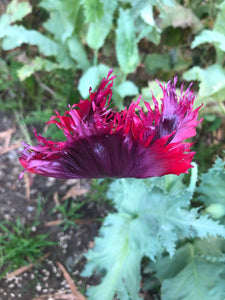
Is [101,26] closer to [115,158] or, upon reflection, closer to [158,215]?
[158,215]

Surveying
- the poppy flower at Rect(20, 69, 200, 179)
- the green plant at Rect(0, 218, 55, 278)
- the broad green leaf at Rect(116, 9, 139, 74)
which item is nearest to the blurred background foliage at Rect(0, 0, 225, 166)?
the broad green leaf at Rect(116, 9, 139, 74)

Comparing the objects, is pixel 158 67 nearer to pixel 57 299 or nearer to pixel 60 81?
pixel 60 81

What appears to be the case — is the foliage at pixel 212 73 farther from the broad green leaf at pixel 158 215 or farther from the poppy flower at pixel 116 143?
the poppy flower at pixel 116 143

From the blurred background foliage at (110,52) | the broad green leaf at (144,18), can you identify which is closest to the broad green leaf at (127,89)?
the blurred background foliage at (110,52)

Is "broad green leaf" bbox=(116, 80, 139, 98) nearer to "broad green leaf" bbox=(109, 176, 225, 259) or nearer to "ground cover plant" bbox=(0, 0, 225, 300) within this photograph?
"ground cover plant" bbox=(0, 0, 225, 300)

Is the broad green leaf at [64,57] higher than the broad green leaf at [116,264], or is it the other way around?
the broad green leaf at [64,57]

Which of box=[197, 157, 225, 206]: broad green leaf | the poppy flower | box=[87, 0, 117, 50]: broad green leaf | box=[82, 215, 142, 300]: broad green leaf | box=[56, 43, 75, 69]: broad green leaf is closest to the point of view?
the poppy flower

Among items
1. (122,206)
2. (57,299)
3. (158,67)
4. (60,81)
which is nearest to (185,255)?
(122,206)

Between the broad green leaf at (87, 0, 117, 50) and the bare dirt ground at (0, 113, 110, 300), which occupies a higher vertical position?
the broad green leaf at (87, 0, 117, 50)
